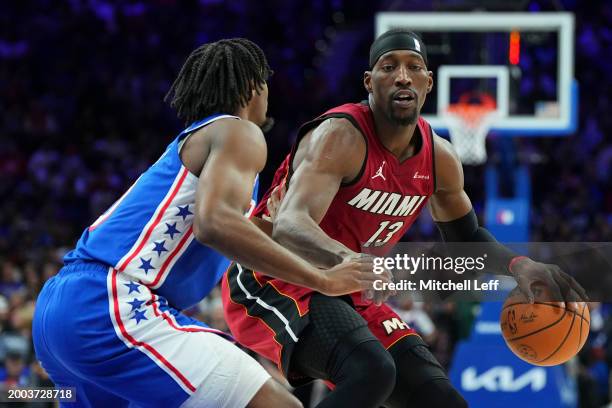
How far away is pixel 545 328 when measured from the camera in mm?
3807

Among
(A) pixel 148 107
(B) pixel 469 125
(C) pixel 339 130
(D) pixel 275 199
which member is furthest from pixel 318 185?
(A) pixel 148 107

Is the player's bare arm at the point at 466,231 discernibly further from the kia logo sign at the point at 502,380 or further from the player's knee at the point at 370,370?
the kia logo sign at the point at 502,380

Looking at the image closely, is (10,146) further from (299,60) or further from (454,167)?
(454,167)

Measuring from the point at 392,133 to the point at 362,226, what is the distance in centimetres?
42

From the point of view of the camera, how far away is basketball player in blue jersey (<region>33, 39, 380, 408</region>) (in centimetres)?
296

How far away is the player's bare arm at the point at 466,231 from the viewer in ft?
12.7

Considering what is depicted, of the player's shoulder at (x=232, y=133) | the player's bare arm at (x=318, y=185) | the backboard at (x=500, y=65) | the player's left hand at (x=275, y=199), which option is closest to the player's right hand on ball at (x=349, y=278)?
the player's bare arm at (x=318, y=185)

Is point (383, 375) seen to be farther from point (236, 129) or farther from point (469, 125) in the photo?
point (469, 125)

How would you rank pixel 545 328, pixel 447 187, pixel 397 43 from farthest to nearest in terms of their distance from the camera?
1. pixel 447 187
2. pixel 397 43
3. pixel 545 328

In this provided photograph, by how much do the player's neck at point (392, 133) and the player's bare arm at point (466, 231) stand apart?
200 millimetres

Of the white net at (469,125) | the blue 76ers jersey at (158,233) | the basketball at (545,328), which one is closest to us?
the blue 76ers jersey at (158,233)

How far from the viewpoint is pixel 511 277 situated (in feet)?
13.2

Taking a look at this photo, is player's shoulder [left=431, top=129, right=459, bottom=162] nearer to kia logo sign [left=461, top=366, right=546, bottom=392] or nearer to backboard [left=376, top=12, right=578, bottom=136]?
kia logo sign [left=461, top=366, right=546, bottom=392]

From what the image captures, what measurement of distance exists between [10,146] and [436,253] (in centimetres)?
1079
